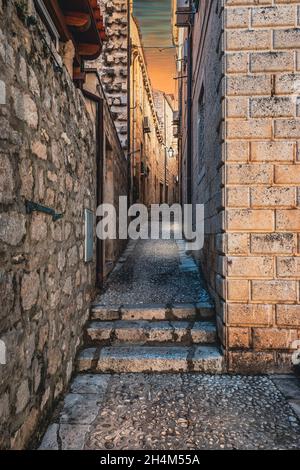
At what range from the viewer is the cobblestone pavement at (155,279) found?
3836mm

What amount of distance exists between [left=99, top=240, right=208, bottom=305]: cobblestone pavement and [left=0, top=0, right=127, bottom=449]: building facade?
0.94 metres

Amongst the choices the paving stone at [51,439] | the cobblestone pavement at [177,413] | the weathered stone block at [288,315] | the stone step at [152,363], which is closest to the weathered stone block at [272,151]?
the weathered stone block at [288,315]

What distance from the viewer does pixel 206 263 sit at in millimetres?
4133

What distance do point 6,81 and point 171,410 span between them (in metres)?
2.45

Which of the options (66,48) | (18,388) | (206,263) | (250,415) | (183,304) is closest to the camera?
(18,388)

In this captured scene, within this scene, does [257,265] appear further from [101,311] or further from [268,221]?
[101,311]

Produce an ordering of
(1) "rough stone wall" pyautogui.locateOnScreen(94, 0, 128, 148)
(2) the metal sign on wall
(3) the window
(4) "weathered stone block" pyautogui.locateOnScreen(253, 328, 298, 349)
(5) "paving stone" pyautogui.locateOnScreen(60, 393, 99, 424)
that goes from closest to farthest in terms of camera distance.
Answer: (5) "paving stone" pyautogui.locateOnScreen(60, 393, 99, 424) → (3) the window → (4) "weathered stone block" pyautogui.locateOnScreen(253, 328, 298, 349) → (2) the metal sign on wall → (1) "rough stone wall" pyautogui.locateOnScreen(94, 0, 128, 148)

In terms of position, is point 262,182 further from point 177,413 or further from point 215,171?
point 177,413

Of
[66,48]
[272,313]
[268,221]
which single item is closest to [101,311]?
[272,313]

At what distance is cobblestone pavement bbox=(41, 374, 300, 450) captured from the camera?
1.90 metres

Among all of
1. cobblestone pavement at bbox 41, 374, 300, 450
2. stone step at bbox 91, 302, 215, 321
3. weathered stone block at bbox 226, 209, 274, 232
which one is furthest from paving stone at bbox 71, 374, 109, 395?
weathered stone block at bbox 226, 209, 274, 232

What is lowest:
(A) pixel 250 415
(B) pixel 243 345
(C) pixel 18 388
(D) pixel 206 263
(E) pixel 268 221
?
(A) pixel 250 415

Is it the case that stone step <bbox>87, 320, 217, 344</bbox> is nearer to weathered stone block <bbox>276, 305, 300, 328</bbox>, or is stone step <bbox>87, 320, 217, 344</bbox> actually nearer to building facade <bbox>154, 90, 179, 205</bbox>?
weathered stone block <bbox>276, 305, 300, 328</bbox>

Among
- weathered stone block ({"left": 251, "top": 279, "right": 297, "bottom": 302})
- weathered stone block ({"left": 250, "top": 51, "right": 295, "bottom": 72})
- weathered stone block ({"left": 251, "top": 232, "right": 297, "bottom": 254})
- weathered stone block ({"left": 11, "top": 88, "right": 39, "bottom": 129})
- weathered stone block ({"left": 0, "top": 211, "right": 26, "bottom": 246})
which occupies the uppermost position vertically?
weathered stone block ({"left": 250, "top": 51, "right": 295, "bottom": 72})
